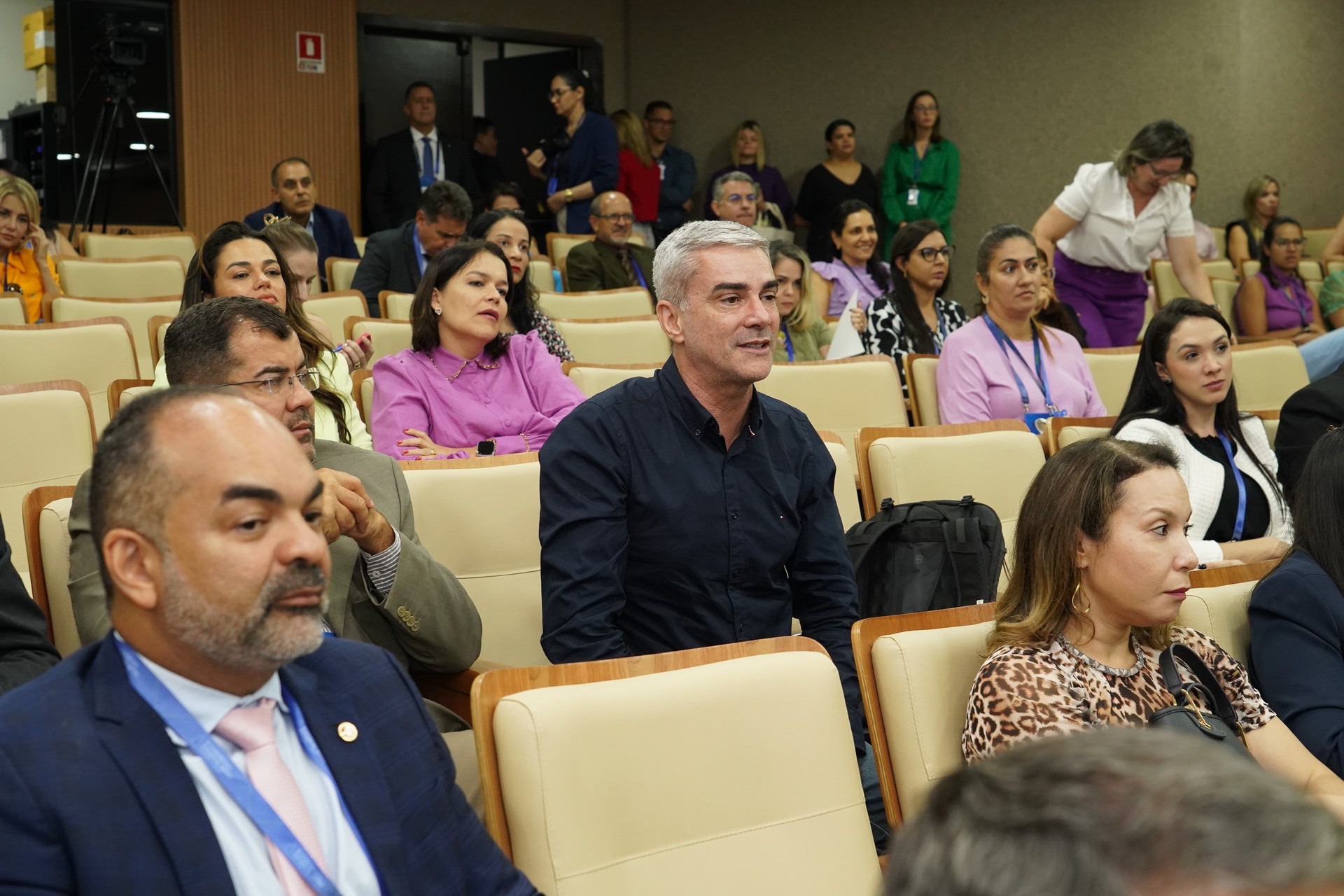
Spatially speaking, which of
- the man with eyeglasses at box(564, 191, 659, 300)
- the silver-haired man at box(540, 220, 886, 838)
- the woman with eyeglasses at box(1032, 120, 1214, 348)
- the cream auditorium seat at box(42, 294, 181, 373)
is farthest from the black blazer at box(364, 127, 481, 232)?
the silver-haired man at box(540, 220, 886, 838)

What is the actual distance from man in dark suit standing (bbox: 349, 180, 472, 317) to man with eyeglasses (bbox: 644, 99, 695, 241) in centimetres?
304

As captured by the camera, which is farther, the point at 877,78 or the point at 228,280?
the point at 877,78

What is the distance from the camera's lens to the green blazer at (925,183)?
8.47 m

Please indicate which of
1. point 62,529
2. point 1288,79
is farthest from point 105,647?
point 1288,79

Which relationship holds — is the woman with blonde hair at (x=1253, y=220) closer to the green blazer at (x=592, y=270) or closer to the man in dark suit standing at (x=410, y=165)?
the green blazer at (x=592, y=270)

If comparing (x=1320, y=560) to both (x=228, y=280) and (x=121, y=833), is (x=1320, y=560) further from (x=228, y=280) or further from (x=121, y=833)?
(x=228, y=280)

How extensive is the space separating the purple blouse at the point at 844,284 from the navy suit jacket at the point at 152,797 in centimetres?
454

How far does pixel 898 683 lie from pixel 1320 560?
862mm

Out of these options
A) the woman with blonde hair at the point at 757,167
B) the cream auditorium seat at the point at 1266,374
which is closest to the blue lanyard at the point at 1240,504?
the cream auditorium seat at the point at 1266,374

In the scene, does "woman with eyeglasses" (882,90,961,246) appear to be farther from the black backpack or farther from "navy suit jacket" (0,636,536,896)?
"navy suit jacket" (0,636,536,896)

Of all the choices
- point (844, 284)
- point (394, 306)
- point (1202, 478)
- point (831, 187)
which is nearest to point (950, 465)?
point (1202, 478)

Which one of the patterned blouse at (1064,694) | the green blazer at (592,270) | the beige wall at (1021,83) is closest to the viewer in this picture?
the patterned blouse at (1064,694)

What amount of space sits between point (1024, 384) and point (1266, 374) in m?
0.90

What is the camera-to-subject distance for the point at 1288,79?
874cm
